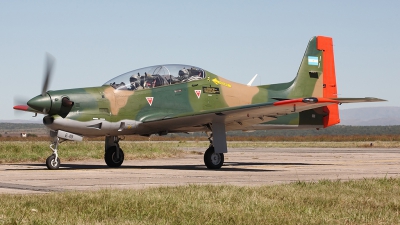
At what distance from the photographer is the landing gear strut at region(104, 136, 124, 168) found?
64.6ft

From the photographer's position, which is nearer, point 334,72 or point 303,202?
point 303,202

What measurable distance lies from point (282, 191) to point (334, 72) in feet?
43.3

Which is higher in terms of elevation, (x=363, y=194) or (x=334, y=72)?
(x=334, y=72)

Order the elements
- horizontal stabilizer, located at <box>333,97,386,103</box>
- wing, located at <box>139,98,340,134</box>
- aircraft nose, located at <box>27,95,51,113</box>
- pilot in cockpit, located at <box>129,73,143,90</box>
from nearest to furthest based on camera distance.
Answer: aircraft nose, located at <box>27,95,51,113</box>, horizontal stabilizer, located at <box>333,97,386,103</box>, wing, located at <box>139,98,340,134</box>, pilot in cockpit, located at <box>129,73,143,90</box>

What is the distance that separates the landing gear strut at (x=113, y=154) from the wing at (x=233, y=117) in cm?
130

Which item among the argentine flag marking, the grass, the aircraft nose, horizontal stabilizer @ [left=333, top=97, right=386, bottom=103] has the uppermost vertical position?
the argentine flag marking

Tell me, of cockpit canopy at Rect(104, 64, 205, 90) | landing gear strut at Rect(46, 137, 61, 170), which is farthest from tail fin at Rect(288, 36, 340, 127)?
landing gear strut at Rect(46, 137, 61, 170)

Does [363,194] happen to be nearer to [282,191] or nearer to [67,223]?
[282,191]

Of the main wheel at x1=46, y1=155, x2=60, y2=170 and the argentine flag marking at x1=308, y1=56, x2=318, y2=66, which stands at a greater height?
the argentine flag marking at x1=308, y1=56, x2=318, y2=66

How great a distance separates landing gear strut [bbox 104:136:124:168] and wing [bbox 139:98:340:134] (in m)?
1.30

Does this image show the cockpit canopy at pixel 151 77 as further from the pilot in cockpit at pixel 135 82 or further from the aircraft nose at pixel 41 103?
the aircraft nose at pixel 41 103

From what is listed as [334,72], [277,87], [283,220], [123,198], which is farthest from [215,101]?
[283,220]

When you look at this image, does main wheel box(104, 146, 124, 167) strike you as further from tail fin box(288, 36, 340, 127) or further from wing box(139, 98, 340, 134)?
tail fin box(288, 36, 340, 127)

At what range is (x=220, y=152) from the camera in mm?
18469
